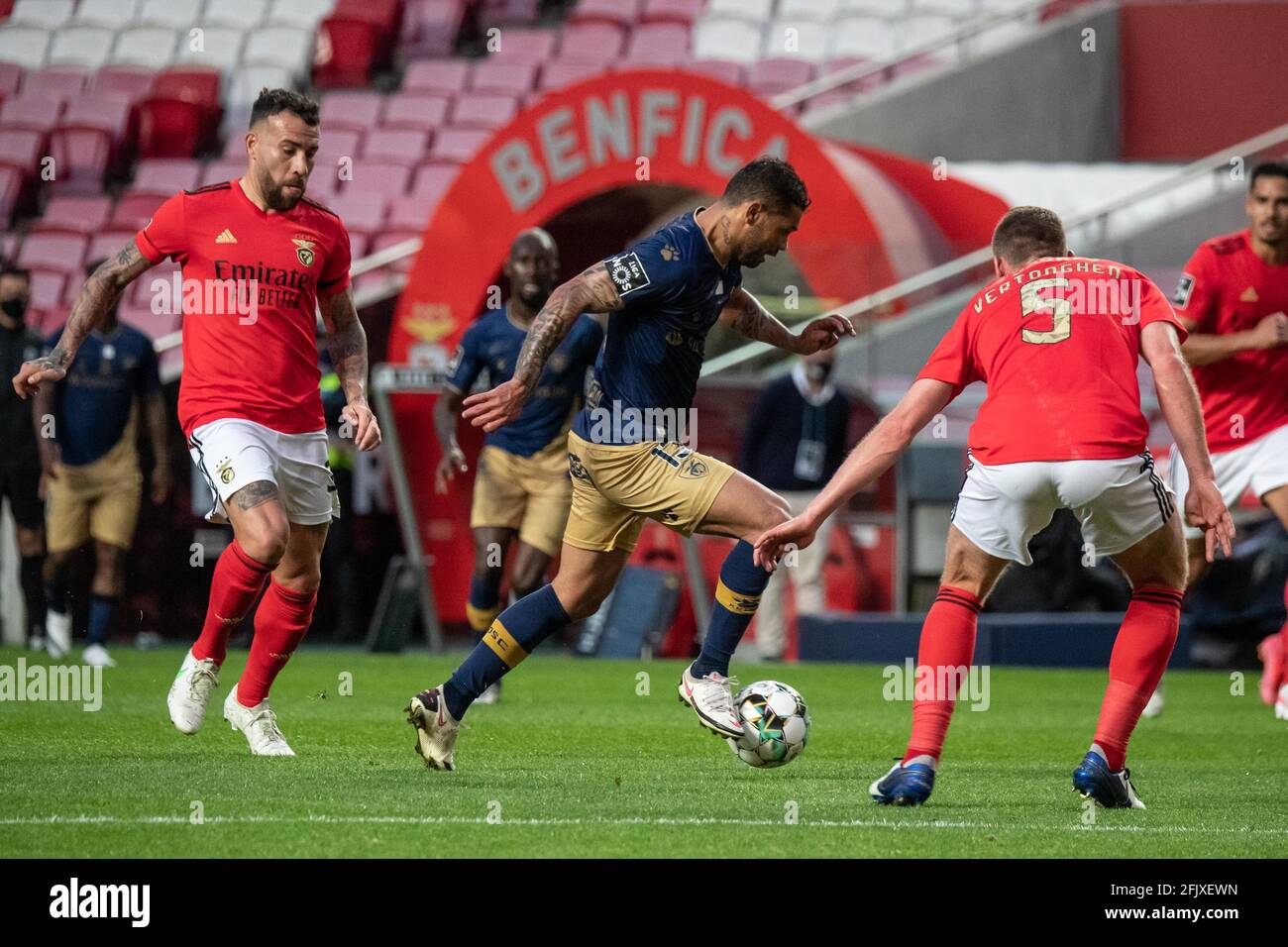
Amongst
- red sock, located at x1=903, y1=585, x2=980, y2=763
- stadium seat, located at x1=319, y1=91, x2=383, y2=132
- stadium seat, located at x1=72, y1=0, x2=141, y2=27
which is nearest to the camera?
red sock, located at x1=903, y1=585, x2=980, y2=763

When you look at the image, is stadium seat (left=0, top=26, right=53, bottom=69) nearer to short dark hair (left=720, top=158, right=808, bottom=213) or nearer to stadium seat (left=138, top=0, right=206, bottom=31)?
stadium seat (left=138, top=0, right=206, bottom=31)

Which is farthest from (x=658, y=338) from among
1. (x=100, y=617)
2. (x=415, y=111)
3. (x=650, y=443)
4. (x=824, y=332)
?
(x=415, y=111)

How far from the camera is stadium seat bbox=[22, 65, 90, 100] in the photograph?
72.4 ft

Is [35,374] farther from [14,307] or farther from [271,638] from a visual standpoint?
[14,307]

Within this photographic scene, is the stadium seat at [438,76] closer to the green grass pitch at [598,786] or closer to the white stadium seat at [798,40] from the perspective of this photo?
the white stadium seat at [798,40]

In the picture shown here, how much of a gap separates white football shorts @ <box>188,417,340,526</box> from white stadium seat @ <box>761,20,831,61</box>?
1375cm

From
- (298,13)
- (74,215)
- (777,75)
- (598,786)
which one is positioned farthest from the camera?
(298,13)

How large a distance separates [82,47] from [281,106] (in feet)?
56.3

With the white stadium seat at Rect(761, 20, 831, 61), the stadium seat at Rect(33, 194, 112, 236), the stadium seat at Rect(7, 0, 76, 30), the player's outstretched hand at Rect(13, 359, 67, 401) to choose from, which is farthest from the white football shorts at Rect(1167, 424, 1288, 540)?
the stadium seat at Rect(7, 0, 76, 30)

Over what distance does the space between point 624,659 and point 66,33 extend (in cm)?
1292

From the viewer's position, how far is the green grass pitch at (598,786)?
5391 mm

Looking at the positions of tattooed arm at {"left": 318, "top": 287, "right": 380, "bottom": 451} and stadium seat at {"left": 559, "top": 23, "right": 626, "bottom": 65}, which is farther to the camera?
stadium seat at {"left": 559, "top": 23, "right": 626, "bottom": 65}

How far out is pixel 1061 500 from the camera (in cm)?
620

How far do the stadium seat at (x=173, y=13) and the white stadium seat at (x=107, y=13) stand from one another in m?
0.13
